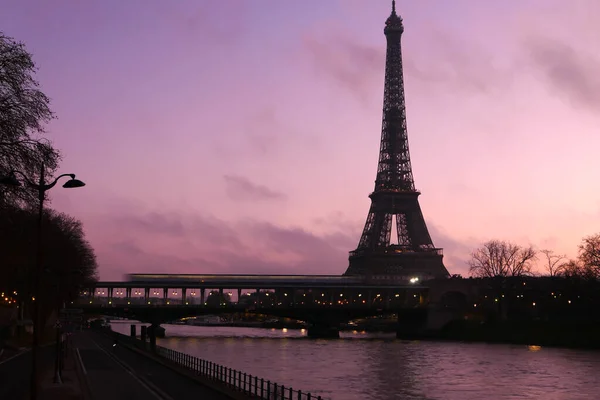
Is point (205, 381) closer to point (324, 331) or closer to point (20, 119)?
point (20, 119)

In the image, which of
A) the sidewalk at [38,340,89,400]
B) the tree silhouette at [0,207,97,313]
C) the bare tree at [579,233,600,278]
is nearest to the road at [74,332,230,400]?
the sidewalk at [38,340,89,400]

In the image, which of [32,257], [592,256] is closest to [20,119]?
[32,257]

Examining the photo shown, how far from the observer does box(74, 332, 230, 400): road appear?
40.3 metres

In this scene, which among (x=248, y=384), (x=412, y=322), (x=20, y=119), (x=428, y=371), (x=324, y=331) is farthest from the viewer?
(x=324, y=331)

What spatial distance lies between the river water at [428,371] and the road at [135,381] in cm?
1100

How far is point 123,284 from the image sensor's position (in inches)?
7785

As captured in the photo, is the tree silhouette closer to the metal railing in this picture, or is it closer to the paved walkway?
the paved walkway

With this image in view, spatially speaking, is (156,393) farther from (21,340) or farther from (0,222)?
(21,340)

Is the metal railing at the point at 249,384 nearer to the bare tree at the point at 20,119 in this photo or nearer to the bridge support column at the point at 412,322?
the bare tree at the point at 20,119

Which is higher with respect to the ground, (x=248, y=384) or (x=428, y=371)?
(x=248, y=384)

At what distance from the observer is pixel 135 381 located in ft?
157

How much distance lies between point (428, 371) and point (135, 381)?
37.2 metres

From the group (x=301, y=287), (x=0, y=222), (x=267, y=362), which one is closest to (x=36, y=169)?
(x=0, y=222)

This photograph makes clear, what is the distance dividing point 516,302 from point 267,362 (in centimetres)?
7308
